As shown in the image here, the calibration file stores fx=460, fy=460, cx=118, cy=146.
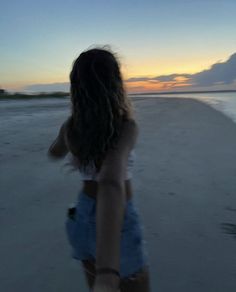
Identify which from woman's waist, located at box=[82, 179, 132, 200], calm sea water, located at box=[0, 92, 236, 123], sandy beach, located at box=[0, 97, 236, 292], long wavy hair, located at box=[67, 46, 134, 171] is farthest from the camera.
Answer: calm sea water, located at box=[0, 92, 236, 123]

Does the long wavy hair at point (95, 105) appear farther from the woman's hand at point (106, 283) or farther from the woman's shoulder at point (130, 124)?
the woman's hand at point (106, 283)

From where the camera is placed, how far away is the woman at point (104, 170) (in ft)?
4.19

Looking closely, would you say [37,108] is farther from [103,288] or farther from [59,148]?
[103,288]

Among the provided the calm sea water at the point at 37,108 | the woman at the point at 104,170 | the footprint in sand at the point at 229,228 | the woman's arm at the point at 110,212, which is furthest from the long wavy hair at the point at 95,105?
the calm sea water at the point at 37,108

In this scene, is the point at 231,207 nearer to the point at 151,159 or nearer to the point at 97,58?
the point at 151,159

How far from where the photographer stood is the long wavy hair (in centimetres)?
156

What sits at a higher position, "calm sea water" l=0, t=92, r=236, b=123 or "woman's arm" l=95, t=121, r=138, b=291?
"woman's arm" l=95, t=121, r=138, b=291

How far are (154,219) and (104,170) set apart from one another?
3114mm

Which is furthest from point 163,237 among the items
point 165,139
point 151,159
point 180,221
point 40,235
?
point 165,139

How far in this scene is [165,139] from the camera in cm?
1010

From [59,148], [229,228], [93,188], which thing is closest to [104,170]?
[93,188]

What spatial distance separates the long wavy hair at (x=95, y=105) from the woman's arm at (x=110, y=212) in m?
0.13

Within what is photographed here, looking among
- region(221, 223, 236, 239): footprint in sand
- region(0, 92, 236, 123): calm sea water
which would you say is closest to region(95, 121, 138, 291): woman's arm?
region(221, 223, 236, 239): footprint in sand

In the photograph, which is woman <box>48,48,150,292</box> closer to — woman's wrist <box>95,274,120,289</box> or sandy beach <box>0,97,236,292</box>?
woman's wrist <box>95,274,120,289</box>
